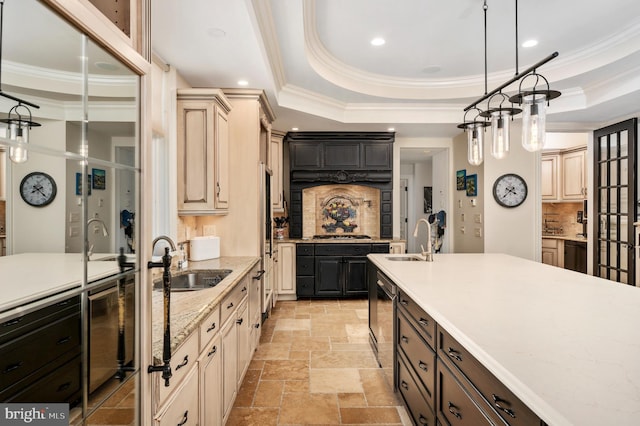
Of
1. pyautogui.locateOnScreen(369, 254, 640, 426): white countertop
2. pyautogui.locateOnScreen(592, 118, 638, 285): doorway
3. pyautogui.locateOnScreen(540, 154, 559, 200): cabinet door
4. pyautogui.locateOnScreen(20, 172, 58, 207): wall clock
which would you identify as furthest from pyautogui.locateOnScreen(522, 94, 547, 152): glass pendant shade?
pyautogui.locateOnScreen(540, 154, 559, 200): cabinet door

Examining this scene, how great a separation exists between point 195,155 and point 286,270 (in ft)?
8.82

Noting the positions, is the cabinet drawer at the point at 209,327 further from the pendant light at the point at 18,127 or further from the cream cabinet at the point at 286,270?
the cream cabinet at the point at 286,270

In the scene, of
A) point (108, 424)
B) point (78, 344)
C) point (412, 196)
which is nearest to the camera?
point (78, 344)

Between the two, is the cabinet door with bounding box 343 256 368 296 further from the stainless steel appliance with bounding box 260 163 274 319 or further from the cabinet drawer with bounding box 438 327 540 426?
the cabinet drawer with bounding box 438 327 540 426

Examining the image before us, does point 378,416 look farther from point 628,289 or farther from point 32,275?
point 32,275

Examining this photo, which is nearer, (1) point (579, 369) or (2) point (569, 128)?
(1) point (579, 369)

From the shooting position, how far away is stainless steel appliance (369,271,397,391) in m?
2.53

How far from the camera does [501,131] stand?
2332 mm

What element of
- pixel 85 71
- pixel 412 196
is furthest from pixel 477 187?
pixel 85 71

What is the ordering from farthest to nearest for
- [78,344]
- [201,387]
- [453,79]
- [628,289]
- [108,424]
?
[453,79] → [628,289] → [201,387] → [108,424] → [78,344]

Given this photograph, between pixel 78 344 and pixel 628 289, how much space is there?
2.65m

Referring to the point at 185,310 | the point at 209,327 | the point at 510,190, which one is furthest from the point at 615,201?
the point at 185,310

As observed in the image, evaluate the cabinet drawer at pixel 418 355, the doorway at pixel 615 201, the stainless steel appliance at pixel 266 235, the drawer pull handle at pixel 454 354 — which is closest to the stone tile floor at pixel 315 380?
the stainless steel appliance at pixel 266 235

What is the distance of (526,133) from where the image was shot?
6.80 feet
